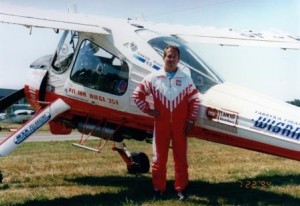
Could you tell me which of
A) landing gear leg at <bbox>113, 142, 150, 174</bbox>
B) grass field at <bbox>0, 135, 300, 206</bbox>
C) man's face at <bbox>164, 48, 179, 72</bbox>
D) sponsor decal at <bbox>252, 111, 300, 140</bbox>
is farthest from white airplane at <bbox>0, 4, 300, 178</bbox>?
landing gear leg at <bbox>113, 142, 150, 174</bbox>

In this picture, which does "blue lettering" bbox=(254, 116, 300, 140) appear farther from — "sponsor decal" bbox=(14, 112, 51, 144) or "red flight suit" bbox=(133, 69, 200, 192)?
"sponsor decal" bbox=(14, 112, 51, 144)

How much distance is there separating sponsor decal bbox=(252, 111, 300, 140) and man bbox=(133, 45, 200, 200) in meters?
0.92

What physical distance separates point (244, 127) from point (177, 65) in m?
1.47

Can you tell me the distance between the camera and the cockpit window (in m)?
8.24

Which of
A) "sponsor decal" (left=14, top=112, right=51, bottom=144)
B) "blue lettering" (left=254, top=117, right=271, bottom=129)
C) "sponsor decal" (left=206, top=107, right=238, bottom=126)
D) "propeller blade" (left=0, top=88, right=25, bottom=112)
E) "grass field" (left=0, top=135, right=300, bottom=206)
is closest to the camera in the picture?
"blue lettering" (left=254, top=117, right=271, bottom=129)

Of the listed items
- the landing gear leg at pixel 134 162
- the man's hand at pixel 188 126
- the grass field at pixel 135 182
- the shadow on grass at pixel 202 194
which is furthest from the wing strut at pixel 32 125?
the man's hand at pixel 188 126

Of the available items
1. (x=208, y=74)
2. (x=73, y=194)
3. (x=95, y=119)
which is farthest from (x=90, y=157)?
(x=208, y=74)

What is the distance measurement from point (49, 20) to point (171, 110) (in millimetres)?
3365

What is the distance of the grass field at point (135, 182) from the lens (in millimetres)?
7910

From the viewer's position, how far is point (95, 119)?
9.88 meters

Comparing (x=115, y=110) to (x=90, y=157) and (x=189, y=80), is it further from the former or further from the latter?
(x=90, y=157)

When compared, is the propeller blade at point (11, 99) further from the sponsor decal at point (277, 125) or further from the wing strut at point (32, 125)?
the sponsor decal at point (277, 125)

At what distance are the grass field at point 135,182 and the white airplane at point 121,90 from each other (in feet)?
2.93

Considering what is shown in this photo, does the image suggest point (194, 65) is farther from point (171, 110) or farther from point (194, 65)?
point (171, 110)
